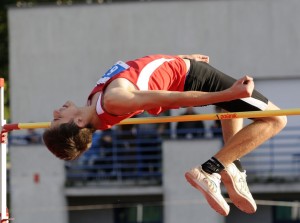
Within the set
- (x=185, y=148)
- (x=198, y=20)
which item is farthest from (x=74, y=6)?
(x=185, y=148)

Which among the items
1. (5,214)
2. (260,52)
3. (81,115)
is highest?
(260,52)

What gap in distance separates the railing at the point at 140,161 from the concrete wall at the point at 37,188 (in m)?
0.24

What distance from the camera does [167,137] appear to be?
1678 cm

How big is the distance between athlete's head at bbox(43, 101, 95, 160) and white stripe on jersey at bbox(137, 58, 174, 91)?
0.45 meters

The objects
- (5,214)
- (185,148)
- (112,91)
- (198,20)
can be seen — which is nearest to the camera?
(112,91)

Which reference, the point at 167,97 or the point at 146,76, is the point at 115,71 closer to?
the point at 146,76

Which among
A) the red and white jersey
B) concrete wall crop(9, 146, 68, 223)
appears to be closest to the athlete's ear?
the red and white jersey

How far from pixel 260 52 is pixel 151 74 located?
10851 mm

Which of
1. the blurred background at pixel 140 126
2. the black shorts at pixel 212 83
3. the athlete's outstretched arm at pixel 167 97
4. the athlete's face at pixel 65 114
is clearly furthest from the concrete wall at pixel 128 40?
the athlete's outstretched arm at pixel 167 97


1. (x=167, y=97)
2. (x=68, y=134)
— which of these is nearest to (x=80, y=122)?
(x=68, y=134)

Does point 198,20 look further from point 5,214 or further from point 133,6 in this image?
point 5,214

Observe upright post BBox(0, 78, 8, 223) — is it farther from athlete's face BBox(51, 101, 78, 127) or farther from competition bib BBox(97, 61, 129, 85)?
competition bib BBox(97, 61, 129, 85)

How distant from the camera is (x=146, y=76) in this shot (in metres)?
7.21

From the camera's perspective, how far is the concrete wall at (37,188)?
17.2m
